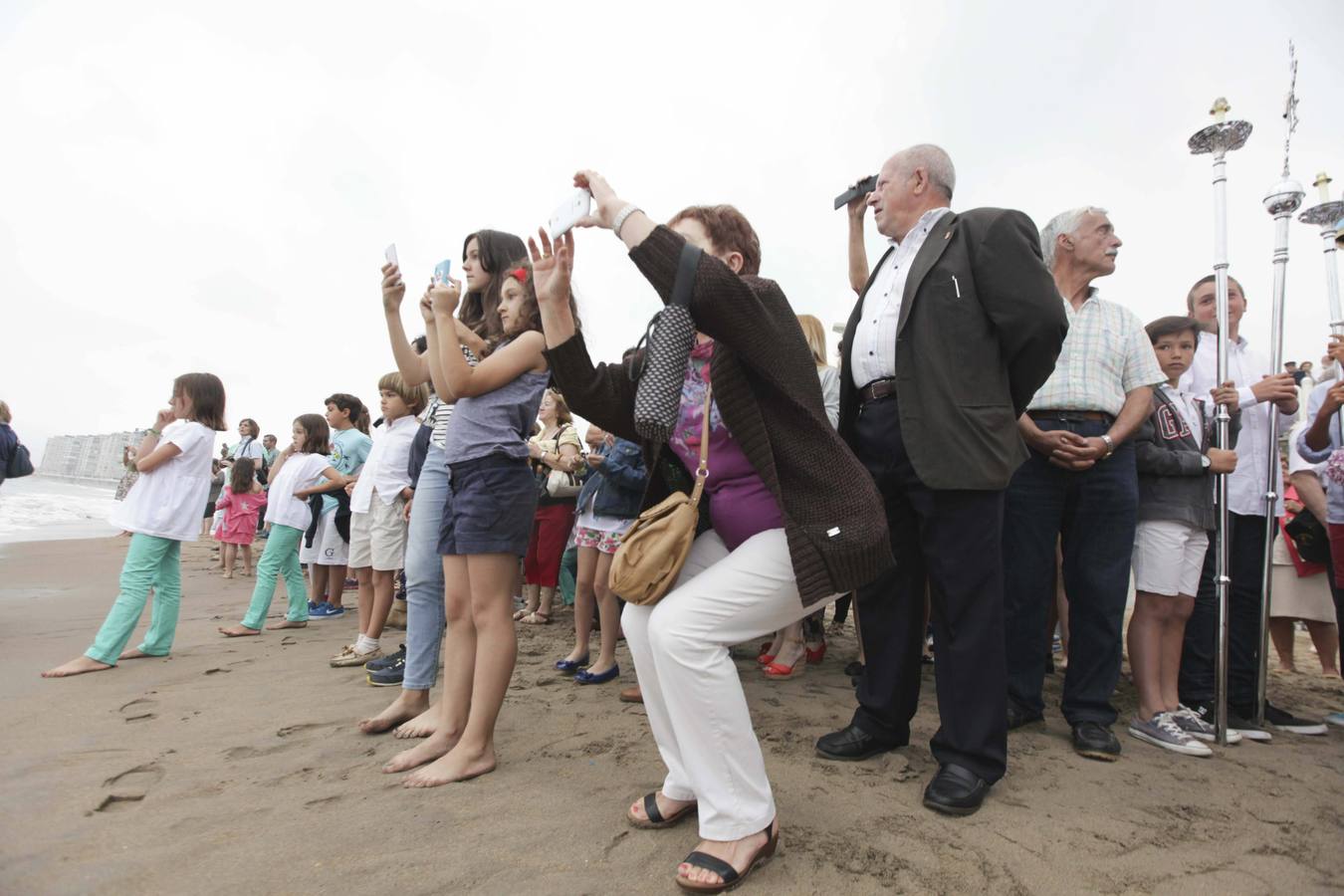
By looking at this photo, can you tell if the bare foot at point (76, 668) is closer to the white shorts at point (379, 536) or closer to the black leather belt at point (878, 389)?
the white shorts at point (379, 536)

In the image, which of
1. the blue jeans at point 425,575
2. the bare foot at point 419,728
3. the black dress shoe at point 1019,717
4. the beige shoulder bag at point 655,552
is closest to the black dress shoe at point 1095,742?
the black dress shoe at point 1019,717

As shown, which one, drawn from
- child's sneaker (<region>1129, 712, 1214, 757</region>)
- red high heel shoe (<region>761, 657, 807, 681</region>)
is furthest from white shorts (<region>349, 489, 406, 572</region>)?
child's sneaker (<region>1129, 712, 1214, 757</region>)

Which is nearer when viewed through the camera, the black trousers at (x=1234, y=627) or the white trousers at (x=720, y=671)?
the white trousers at (x=720, y=671)

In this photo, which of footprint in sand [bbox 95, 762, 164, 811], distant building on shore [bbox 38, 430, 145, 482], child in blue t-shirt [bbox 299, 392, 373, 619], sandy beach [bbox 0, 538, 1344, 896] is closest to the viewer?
sandy beach [bbox 0, 538, 1344, 896]

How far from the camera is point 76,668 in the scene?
3947 mm

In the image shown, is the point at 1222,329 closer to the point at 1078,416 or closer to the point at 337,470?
the point at 1078,416

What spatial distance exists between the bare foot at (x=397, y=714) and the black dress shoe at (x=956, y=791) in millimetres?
1999

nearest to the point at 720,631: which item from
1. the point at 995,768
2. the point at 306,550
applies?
the point at 995,768

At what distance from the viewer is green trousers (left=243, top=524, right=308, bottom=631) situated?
17.3ft

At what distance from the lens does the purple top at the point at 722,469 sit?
6.06ft

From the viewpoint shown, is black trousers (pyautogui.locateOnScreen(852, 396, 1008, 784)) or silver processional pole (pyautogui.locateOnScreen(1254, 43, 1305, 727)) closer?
black trousers (pyautogui.locateOnScreen(852, 396, 1008, 784))

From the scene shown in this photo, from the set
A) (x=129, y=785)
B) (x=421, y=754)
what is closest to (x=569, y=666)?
(x=421, y=754)

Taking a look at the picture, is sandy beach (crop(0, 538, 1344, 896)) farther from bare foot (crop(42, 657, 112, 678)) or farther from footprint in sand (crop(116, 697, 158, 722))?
bare foot (crop(42, 657, 112, 678))

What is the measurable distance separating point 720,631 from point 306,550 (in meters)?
5.73
